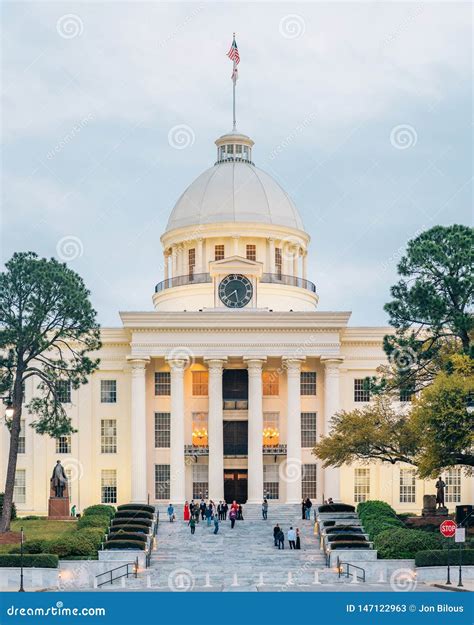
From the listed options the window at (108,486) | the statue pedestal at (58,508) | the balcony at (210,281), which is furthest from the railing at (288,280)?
the statue pedestal at (58,508)

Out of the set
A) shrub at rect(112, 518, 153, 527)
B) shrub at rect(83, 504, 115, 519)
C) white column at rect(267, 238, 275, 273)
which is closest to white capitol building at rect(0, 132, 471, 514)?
white column at rect(267, 238, 275, 273)

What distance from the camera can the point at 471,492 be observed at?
79188mm

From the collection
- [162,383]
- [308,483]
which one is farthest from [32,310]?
[308,483]

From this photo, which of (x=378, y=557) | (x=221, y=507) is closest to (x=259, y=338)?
(x=221, y=507)

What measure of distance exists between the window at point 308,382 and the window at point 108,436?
12.7 m

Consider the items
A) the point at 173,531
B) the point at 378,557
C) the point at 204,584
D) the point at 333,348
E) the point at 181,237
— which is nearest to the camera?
the point at 204,584

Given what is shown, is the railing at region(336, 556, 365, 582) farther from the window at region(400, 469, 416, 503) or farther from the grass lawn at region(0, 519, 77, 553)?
the window at region(400, 469, 416, 503)

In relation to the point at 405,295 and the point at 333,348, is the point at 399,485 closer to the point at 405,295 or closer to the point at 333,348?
the point at 333,348

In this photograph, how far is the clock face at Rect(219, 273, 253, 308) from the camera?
8294 cm

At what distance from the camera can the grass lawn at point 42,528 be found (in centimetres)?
5809

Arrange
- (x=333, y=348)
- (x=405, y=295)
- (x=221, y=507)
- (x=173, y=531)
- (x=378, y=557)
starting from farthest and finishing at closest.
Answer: (x=333, y=348) → (x=221, y=507) → (x=173, y=531) → (x=405, y=295) → (x=378, y=557)

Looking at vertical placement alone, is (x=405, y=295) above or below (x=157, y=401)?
above

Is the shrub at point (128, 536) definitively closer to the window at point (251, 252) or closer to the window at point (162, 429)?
the window at point (162, 429)

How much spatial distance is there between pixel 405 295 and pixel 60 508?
2348 cm
